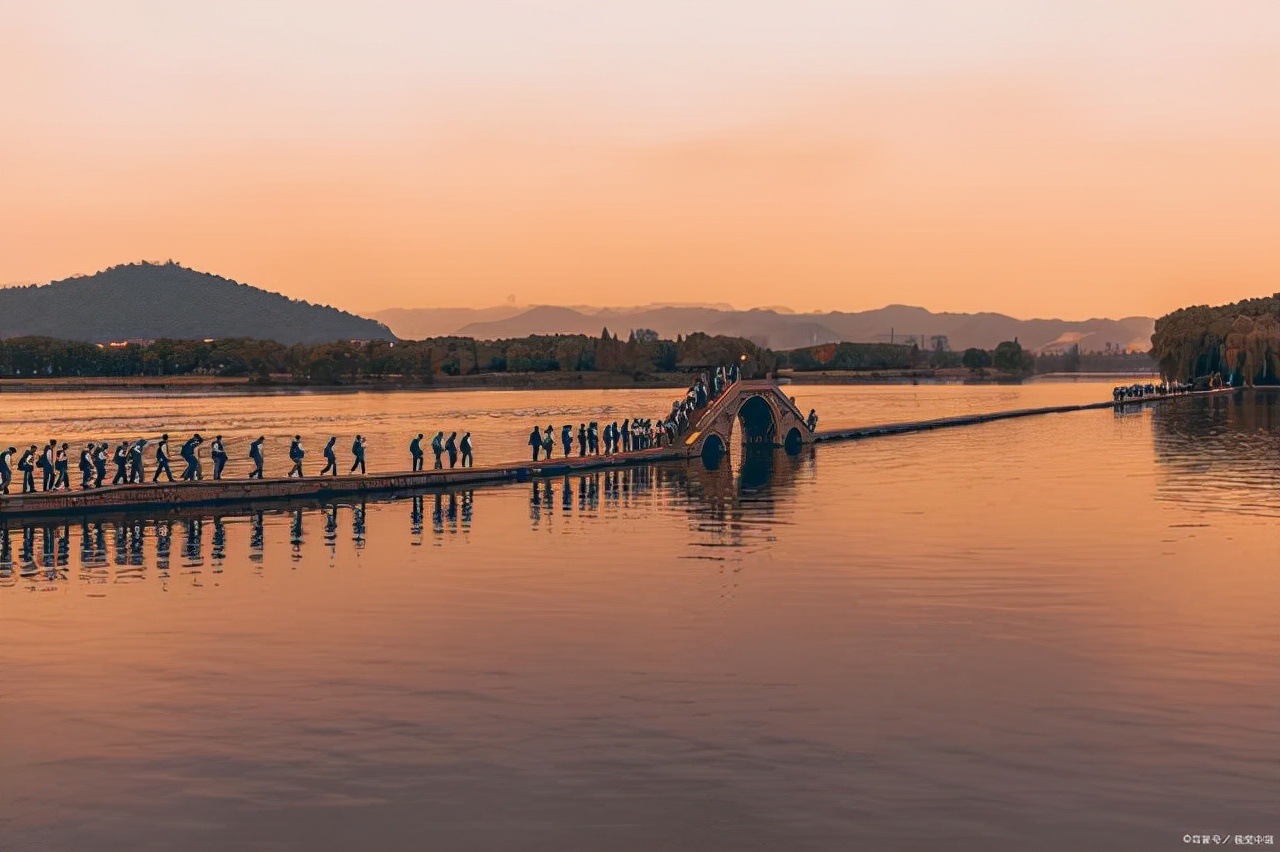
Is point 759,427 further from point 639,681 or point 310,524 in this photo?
point 639,681

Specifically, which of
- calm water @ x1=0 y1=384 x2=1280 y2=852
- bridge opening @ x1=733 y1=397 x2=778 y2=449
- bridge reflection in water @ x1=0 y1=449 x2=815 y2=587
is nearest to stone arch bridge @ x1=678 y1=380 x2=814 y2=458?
bridge opening @ x1=733 y1=397 x2=778 y2=449

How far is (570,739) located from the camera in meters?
24.2

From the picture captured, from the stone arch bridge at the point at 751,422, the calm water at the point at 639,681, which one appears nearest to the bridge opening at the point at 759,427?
the stone arch bridge at the point at 751,422

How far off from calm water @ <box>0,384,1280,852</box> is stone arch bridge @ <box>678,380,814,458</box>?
3129 centimetres

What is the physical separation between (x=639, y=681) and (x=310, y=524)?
30515mm

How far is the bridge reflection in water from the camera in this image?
45531 millimetres

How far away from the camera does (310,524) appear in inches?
2200

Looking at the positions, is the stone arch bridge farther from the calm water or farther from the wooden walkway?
the calm water

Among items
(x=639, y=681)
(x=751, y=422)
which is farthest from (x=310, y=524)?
(x=751, y=422)

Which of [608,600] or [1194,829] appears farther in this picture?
[608,600]

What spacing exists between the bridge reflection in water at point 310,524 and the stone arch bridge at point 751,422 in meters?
11.7

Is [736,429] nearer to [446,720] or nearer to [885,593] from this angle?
[885,593]

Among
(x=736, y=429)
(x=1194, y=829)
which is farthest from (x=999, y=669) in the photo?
(x=736, y=429)

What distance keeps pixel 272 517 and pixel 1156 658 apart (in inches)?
1518
